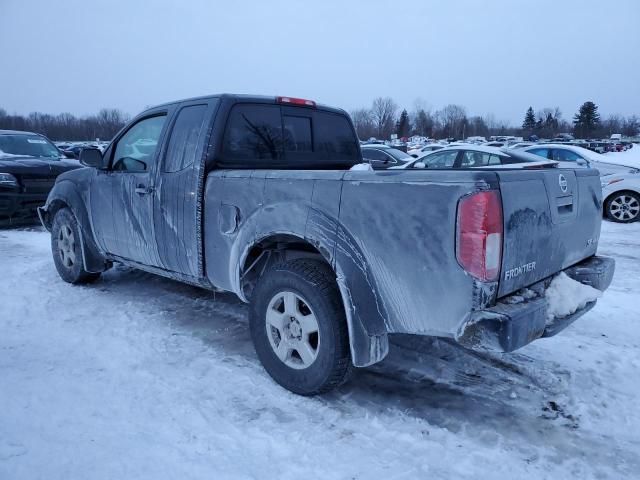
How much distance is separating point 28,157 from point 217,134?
8.11m

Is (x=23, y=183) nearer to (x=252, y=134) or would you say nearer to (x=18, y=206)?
(x=18, y=206)

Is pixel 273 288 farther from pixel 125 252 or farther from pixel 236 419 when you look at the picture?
pixel 125 252

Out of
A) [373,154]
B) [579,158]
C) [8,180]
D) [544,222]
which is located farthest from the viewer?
[373,154]

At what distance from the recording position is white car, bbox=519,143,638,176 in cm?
1034

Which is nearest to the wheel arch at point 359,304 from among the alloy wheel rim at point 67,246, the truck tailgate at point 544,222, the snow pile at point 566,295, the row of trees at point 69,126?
the truck tailgate at point 544,222

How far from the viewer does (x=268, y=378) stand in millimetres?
3311

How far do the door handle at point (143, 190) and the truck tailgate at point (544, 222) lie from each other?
2.83 metres

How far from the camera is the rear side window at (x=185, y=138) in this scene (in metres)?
3.70

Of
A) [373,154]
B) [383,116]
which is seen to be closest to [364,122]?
[383,116]

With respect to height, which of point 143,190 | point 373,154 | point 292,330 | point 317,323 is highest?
point 373,154

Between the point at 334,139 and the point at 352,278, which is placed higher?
the point at 334,139

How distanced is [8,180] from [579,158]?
12.2 m

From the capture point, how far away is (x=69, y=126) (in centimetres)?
8788

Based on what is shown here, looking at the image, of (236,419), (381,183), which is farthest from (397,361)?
(381,183)
